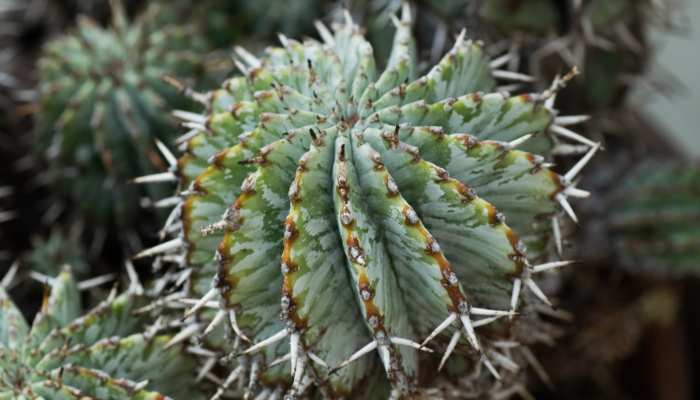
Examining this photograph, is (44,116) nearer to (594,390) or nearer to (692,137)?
(594,390)

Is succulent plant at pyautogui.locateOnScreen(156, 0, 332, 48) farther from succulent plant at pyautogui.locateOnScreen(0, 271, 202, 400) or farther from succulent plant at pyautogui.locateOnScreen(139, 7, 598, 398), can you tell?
succulent plant at pyautogui.locateOnScreen(0, 271, 202, 400)

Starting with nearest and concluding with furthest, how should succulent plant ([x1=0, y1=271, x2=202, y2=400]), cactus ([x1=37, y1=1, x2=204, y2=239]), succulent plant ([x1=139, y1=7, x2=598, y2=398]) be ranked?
succulent plant ([x1=139, y1=7, x2=598, y2=398])
succulent plant ([x1=0, y1=271, x2=202, y2=400])
cactus ([x1=37, y1=1, x2=204, y2=239])

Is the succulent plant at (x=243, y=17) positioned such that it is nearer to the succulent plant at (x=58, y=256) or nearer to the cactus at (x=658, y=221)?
the succulent plant at (x=58, y=256)

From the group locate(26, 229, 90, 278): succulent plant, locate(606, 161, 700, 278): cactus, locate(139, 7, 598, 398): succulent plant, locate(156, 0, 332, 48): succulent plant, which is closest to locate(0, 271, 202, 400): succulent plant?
locate(139, 7, 598, 398): succulent plant

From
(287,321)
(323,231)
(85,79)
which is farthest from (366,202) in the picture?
(85,79)

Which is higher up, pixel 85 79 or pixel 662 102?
pixel 85 79
